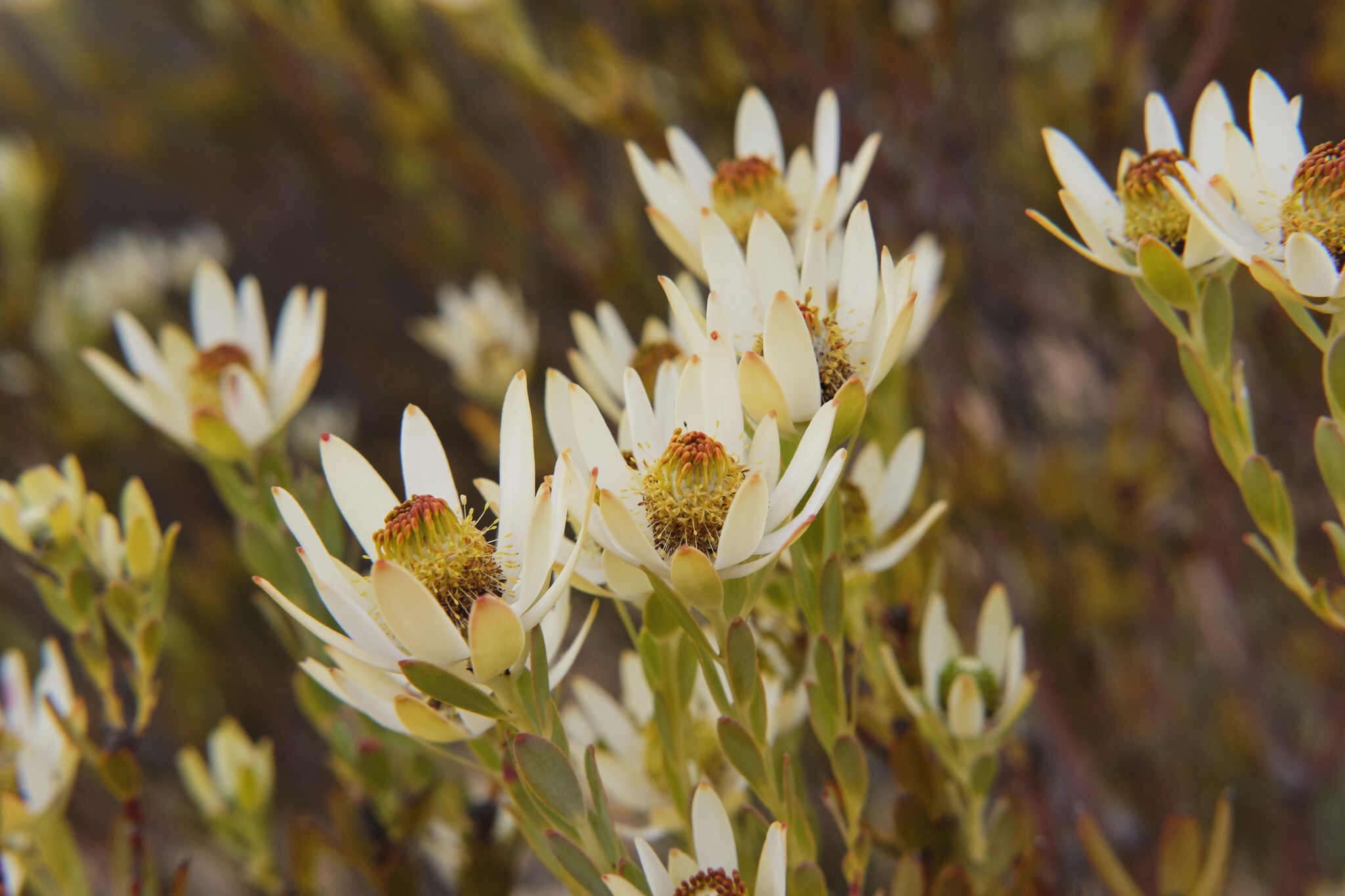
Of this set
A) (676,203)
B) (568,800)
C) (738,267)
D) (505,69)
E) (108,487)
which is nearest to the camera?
(568,800)

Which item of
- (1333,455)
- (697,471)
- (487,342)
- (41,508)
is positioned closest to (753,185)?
(697,471)

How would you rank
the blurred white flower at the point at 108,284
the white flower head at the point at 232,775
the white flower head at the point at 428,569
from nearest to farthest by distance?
the white flower head at the point at 428,569
the white flower head at the point at 232,775
the blurred white flower at the point at 108,284

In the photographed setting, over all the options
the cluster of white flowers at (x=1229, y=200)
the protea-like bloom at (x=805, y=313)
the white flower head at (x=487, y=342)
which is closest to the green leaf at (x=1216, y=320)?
the cluster of white flowers at (x=1229, y=200)

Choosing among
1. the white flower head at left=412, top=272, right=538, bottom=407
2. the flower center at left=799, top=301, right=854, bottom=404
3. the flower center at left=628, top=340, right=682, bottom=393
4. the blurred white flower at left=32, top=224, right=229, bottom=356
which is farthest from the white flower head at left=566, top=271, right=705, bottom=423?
the blurred white flower at left=32, top=224, right=229, bottom=356

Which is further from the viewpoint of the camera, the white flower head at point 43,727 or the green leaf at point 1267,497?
the white flower head at point 43,727

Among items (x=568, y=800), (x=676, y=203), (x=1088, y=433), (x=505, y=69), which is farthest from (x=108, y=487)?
(x=1088, y=433)

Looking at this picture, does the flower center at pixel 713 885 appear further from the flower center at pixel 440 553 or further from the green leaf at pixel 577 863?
the flower center at pixel 440 553

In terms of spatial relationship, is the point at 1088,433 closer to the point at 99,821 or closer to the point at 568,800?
the point at 568,800

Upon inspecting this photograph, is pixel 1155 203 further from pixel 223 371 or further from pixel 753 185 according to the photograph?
pixel 223 371
